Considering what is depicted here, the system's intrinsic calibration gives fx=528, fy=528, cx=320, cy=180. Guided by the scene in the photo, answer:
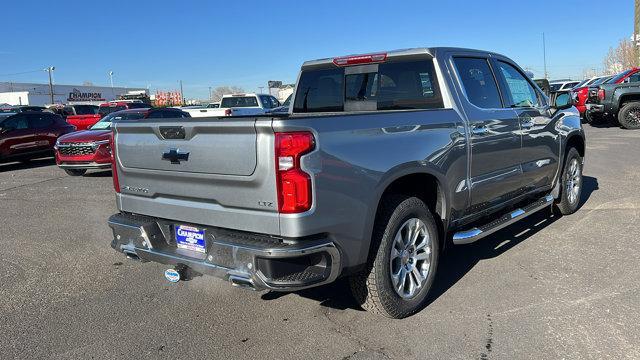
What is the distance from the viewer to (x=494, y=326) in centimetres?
370

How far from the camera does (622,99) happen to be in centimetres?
1728

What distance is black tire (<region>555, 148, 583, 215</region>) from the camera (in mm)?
6461

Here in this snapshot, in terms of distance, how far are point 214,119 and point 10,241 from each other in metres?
4.45

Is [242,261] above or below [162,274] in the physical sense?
above

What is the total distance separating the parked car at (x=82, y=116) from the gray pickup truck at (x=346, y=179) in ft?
69.4

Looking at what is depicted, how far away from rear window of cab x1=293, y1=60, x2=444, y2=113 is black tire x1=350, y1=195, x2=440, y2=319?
41.3 inches

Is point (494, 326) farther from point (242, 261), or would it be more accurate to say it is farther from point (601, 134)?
point (601, 134)

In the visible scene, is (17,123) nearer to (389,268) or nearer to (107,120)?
(107,120)

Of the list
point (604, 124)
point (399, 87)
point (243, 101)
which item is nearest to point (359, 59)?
point (399, 87)

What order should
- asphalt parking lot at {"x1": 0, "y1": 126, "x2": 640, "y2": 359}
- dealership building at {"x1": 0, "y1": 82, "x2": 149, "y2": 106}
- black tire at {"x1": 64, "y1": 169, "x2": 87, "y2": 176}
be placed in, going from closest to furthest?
asphalt parking lot at {"x1": 0, "y1": 126, "x2": 640, "y2": 359}, black tire at {"x1": 64, "y1": 169, "x2": 87, "y2": 176}, dealership building at {"x1": 0, "y1": 82, "x2": 149, "y2": 106}

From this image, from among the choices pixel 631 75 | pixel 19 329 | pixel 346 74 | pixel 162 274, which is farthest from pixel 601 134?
pixel 19 329

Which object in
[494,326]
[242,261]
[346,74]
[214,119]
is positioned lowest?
[494,326]

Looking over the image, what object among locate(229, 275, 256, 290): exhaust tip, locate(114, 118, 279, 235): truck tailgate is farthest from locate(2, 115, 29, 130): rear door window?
locate(229, 275, 256, 290): exhaust tip

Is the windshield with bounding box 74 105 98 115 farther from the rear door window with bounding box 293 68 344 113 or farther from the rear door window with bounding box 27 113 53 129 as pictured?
the rear door window with bounding box 293 68 344 113
